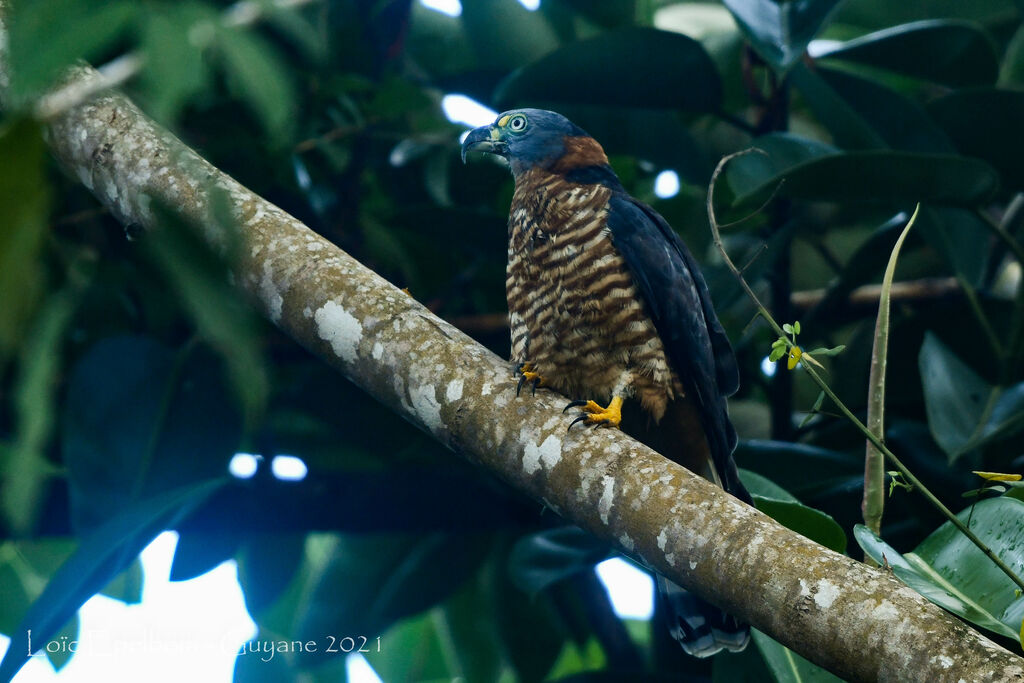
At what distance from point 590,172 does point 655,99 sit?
1.30 ft

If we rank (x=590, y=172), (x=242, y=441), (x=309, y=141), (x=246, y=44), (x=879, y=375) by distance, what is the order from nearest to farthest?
(x=246, y=44) < (x=879, y=375) < (x=590, y=172) < (x=242, y=441) < (x=309, y=141)

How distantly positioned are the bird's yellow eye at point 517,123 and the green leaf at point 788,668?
139cm

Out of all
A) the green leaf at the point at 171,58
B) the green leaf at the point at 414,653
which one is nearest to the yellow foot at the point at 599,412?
the green leaf at the point at 171,58

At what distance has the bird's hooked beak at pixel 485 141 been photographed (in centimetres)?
246

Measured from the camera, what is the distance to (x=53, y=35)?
27.2 inches

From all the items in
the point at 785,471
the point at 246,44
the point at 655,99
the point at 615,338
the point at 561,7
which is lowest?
the point at 246,44

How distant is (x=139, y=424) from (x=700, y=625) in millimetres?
1498

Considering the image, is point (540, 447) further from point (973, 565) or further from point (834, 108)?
point (834, 108)

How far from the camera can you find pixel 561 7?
9.61 feet

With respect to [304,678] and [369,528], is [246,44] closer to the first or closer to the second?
[369,528]

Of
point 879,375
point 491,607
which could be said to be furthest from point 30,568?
point 879,375

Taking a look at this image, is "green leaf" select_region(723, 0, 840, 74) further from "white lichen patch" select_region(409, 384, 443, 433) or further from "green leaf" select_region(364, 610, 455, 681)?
"green leaf" select_region(364, 610, 455, 681)

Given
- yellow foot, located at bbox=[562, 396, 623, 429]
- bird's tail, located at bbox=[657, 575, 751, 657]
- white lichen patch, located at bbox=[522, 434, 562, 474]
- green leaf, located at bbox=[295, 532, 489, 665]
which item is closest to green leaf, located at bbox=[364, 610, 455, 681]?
green leaf, located at bbox=[295, 532, 489, 665]

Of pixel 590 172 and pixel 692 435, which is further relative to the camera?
pixel 590 172
